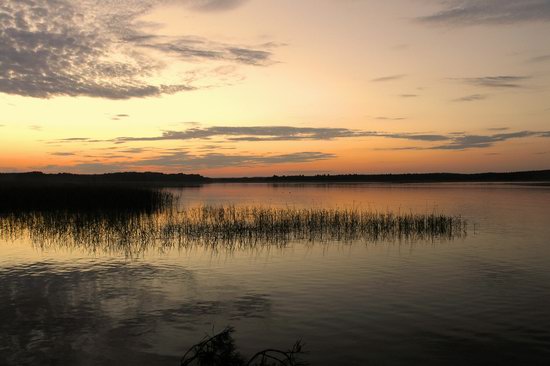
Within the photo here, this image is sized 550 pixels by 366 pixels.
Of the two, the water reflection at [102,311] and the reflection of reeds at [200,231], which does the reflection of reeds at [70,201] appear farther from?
the water reflection at [102,311]

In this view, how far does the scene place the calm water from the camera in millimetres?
9320

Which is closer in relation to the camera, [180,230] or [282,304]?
[282,304]

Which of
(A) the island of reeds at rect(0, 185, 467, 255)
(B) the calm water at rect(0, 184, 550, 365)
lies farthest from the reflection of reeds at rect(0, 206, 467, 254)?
(B) the calm water at rect(0, 184, 550, 365)

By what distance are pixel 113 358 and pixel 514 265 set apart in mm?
15128

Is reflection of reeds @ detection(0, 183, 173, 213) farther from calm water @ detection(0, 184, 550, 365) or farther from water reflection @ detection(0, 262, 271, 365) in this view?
water reflection @ detection(0, 262, 271, 365)

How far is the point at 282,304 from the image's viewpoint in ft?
41.4

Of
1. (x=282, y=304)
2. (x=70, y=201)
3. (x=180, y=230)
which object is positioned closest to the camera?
(x=282, y=304)

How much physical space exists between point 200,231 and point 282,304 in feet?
47.2

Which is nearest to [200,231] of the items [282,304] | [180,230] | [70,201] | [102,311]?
[180,230]

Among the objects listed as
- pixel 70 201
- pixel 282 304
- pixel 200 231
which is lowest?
pixel 282 304

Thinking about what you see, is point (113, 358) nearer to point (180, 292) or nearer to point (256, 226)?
point (180, 292)

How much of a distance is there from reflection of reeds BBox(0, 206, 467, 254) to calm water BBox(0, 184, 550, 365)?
2168mm

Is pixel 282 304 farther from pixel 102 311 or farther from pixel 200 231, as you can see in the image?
pixel 200 231

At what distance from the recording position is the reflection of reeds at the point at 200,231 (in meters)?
23.2
